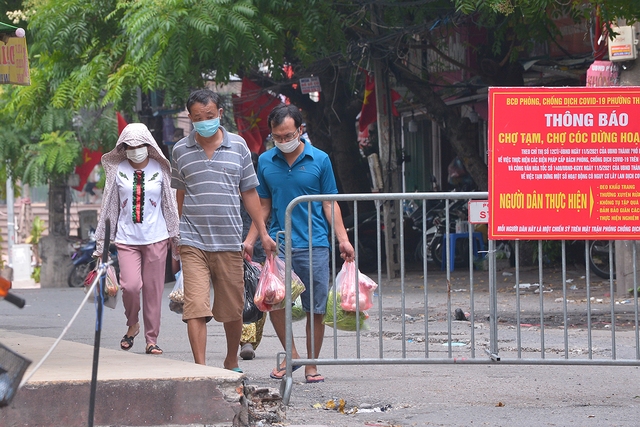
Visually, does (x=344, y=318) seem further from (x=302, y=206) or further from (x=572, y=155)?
(x=572, y=155)

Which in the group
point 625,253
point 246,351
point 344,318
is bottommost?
point 246,351

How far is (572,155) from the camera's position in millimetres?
5930

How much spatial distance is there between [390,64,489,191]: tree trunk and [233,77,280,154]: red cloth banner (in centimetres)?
393

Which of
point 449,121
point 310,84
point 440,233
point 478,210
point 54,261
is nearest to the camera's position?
point 478,210

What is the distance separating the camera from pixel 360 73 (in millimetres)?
18766

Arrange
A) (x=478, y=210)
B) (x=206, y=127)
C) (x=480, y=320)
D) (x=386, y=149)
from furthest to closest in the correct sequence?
(x=386, y=149), (x=480, y=320), (x=206, y=127), (x=478, y=210)

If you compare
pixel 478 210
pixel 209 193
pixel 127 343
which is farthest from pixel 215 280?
pixel 127 343

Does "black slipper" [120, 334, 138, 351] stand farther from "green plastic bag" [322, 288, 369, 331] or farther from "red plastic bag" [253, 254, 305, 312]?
"green plastic bag" [322, 288, 369, 331]

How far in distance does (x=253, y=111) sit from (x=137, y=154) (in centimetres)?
1230

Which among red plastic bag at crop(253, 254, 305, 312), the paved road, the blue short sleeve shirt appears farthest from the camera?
the blue short sleeve shirt

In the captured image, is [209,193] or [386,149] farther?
[386,149]

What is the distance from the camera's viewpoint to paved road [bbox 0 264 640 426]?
217 inches

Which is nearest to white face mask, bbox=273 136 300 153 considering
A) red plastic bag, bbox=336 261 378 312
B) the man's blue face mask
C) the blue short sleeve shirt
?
the blue short sleeve shirt

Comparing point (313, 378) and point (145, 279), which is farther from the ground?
point (145, 279)
